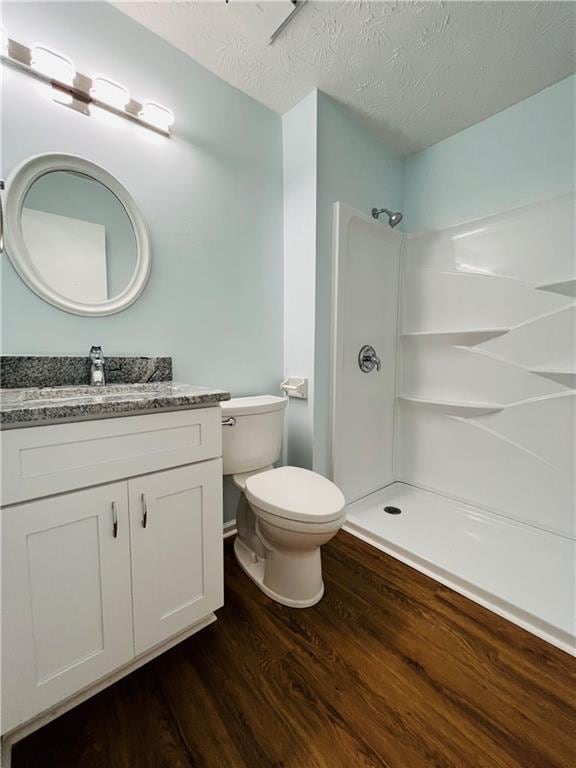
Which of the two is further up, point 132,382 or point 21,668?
point 132,382

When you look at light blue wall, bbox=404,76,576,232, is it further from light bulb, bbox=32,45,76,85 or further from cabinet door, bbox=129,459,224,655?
cabinet door, bbox=129,459,224,655

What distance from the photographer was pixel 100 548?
831 millimetres

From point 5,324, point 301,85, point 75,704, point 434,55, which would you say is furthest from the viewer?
point 301,85

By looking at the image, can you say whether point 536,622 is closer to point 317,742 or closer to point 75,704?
point 317,742

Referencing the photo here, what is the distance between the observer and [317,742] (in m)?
0.81

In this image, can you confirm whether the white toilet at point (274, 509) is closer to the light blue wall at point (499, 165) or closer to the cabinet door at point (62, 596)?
the cabinet door at point (62, 596)

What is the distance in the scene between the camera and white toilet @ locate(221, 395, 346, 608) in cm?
114

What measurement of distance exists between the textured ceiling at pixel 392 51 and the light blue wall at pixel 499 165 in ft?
0.31

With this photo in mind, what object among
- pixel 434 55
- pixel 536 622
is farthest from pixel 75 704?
pixel 434 55

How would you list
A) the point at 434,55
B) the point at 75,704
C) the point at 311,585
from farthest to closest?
the point at 434,55 → the point at 311,585 → the point at 75,704

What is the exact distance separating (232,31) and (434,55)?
0.89 meters

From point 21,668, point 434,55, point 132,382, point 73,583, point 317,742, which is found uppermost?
point 434,55

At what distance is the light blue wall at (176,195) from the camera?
1.08 m

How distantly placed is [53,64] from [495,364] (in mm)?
2337
